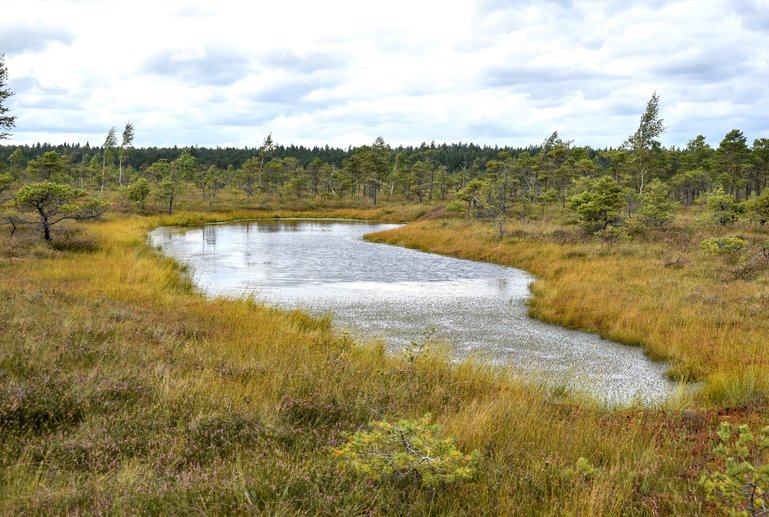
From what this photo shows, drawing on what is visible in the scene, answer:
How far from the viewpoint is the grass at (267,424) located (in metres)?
3.84

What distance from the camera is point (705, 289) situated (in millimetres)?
16078

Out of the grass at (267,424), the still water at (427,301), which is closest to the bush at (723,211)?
the still water at (427,301)

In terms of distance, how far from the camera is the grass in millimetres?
3844

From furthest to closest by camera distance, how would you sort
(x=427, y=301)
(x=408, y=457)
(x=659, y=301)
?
1. (x=427, y=301)
2. (x=659, y=301)
3. (x=408, y=457)

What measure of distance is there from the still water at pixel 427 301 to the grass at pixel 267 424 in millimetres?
1484

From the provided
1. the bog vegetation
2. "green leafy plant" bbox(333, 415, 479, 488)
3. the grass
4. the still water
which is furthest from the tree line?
"green leafy plant" bbox(333, 415, 479, 488)

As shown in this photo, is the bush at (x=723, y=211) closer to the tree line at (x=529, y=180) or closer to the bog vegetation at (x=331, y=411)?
the tree line at (x=529, y=180)

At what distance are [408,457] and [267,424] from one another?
1.73 meters

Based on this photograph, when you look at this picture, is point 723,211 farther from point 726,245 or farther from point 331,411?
point 331,411

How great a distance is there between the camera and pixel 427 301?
17500 mm

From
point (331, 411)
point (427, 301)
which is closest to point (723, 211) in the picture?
point (427, 301)

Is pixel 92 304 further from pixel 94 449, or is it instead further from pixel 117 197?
pixel 117 197

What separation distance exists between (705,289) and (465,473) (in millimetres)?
15562

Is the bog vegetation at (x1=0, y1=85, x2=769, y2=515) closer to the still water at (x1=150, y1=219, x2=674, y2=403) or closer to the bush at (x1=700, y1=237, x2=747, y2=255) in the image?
the bush at (x1=700, y1=237, x2=747, y2=255)
